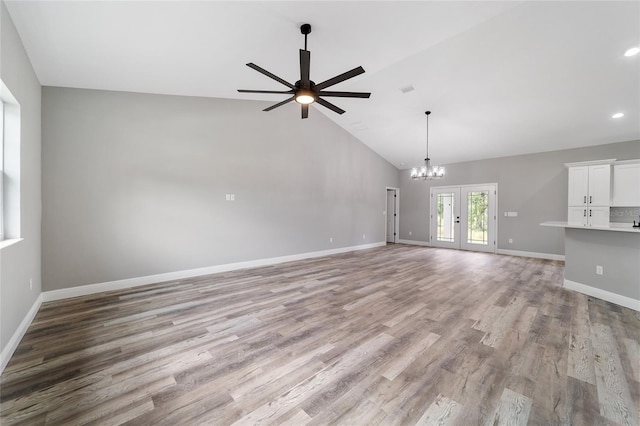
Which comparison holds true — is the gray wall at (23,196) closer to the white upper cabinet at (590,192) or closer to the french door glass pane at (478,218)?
the white upper cabinet at (590,192)

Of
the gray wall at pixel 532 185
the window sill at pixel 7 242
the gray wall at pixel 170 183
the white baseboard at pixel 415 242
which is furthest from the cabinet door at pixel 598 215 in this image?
the window sill at pixel 7 242

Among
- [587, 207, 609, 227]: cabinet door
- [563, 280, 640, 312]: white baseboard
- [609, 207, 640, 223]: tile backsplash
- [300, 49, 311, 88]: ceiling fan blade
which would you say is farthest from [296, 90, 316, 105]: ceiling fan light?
[609, 207, 640, 223]: tile backsplash

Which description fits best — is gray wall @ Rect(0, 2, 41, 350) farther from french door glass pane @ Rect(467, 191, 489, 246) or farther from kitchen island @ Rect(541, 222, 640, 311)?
french door glass pane @ Rect(467, 191, 489, 246)

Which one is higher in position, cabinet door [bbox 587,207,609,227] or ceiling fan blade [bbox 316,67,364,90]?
ceiling fan blade [bbox 316,67,364,90]

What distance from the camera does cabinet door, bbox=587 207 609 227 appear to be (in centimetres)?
457

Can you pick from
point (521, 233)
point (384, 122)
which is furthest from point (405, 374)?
point (521, 233)

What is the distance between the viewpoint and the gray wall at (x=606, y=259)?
10.8ft

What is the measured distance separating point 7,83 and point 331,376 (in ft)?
12.0

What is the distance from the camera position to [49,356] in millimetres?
2180

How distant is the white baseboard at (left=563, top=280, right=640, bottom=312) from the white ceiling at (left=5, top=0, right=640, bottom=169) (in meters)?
3.29

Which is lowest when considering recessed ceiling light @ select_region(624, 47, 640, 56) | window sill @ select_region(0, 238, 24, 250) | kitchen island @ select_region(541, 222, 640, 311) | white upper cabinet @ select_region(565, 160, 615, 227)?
kitchen island @ select_region(541, 222, 640, 311)

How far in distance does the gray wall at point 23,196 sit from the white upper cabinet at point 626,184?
9.12 m

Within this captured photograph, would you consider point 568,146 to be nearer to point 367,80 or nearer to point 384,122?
point 384,122

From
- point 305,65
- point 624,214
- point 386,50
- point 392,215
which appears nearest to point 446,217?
point 392,215
